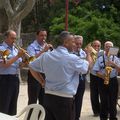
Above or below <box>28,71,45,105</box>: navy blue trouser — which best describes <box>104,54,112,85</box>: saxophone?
above

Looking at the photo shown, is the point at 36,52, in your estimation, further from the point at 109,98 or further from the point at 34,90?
the point at 109,98

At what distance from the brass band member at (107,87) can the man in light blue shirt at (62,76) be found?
2.50m

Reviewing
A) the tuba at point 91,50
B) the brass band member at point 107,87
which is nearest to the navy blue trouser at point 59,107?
the tuba at point 91,50

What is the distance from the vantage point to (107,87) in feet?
27.3

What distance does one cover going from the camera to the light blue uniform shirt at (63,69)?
564 cm

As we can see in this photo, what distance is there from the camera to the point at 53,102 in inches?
226

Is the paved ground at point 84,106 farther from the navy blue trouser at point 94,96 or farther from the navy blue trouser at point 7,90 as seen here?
the navy blue trouser at point 7,90

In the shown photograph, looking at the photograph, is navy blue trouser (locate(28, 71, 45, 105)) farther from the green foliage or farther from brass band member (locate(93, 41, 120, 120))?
the green foliage

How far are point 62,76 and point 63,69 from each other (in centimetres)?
9

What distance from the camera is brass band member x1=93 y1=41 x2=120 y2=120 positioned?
8.23 meters

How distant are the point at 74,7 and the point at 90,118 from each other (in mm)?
14117

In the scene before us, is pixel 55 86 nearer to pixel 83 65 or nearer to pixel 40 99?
pixel 83 65

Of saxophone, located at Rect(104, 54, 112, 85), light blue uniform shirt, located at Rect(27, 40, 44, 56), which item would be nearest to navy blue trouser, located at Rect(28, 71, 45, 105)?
light blue uniform shirt, located at Rect(27, 40, 44, 56)

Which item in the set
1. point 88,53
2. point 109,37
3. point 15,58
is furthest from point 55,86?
point 109,37
